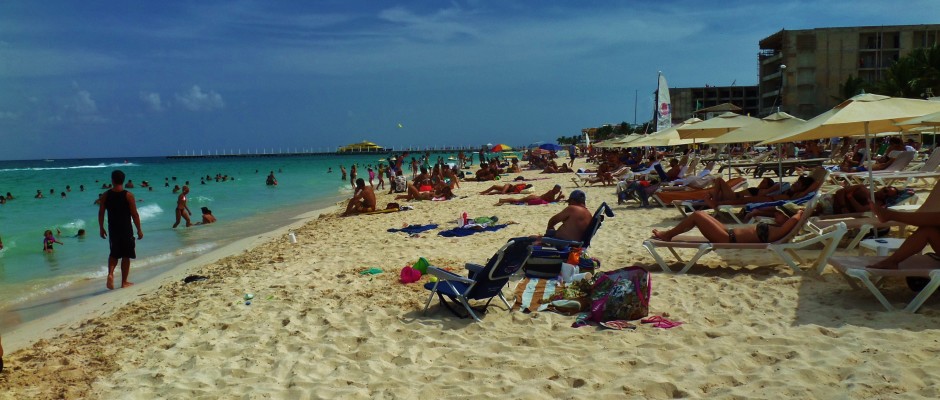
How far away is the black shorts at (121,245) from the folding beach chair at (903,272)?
695 cm

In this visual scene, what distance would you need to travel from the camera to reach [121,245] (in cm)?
702

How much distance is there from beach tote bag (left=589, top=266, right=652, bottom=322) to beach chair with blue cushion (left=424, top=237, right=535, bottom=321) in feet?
2.20

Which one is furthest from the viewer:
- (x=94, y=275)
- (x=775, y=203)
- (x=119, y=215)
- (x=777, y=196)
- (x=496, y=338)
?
(x=94, y=275)

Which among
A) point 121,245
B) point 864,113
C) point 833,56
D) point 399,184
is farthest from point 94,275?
point 833,56

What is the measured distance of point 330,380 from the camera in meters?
3.77

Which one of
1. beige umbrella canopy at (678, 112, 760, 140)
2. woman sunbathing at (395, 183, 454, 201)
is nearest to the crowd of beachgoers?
beige umbrella canopy at (678, 112, 760, 140)

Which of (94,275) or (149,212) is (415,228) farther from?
(149,212)

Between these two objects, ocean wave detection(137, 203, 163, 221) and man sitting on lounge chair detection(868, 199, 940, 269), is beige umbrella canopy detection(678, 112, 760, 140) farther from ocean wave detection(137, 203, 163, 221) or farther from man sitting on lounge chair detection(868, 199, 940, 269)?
ocean wave detection(137, 203, 163, 221)

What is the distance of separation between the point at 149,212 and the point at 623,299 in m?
19.6

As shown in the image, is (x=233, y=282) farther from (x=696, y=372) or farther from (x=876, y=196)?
(x=876, y=196)

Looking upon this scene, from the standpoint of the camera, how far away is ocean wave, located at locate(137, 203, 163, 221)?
18.8m

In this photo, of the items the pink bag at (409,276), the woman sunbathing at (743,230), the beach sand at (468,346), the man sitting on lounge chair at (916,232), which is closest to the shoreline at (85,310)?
the beach sand at (468,346)

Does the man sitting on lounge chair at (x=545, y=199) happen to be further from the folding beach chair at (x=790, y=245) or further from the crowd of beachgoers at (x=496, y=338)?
the folding beach chair at (x=790, y=245)

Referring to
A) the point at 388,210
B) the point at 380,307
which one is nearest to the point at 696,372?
the point at 380,307
